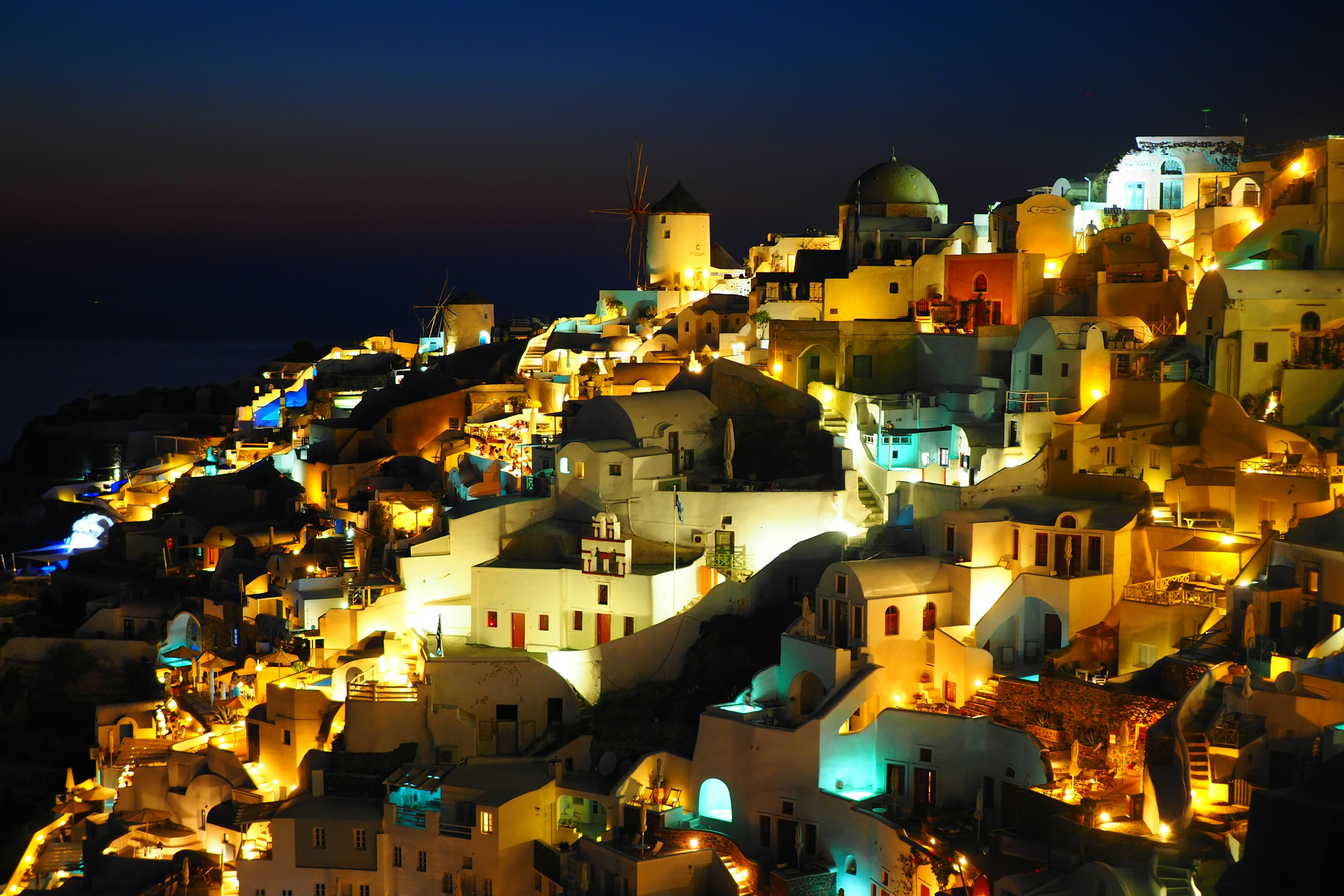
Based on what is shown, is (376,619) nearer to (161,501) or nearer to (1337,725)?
(1337,725)

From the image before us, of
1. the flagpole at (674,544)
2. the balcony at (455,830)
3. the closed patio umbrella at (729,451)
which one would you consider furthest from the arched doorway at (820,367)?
the balcony at (455,830)

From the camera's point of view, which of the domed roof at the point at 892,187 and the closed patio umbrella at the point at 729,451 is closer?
the closed patio umbrella at the point at 729,451

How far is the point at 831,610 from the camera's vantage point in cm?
2312

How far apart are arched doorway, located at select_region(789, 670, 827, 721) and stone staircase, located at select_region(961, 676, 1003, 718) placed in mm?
2380

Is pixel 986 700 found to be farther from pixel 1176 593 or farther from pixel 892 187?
pixel 892 187

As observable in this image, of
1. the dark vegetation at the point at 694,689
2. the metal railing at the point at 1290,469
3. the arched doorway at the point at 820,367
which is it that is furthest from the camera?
the arched doorway at the point at 820,367

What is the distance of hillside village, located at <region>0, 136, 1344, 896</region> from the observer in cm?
1998

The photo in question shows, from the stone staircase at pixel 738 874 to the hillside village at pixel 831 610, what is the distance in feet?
0.46

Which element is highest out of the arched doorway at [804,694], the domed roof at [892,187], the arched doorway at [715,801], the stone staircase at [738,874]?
the domed roof at [892,187]

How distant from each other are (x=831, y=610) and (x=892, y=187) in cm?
1917

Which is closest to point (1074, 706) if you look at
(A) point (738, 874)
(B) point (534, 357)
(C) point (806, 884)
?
(C) point (806, 884)

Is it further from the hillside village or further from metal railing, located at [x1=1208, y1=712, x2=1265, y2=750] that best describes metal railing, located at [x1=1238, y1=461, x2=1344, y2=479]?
metal railing, located at [x1=1208, y1=712, x2=1265, y2=750]

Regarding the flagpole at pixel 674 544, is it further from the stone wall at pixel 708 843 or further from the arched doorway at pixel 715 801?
the stone wall at pixel 708 843

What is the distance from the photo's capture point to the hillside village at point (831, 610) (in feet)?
65.6
